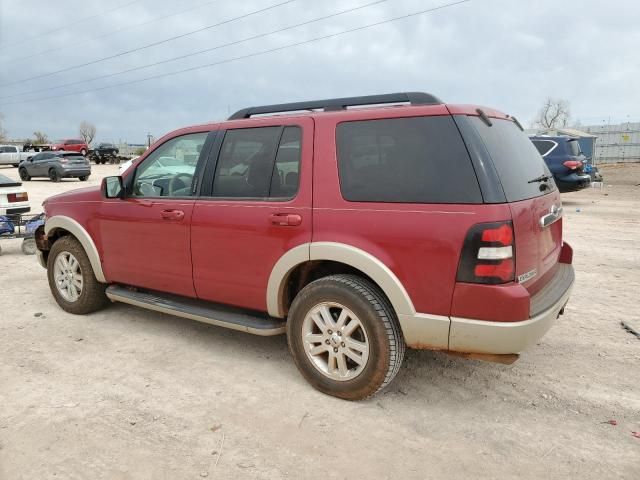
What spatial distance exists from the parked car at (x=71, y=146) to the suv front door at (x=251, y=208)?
3980 centimetres

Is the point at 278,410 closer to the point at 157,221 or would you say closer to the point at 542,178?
the point at 157,221

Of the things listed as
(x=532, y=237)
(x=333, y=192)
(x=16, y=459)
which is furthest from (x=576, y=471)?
(x=16, y=459)

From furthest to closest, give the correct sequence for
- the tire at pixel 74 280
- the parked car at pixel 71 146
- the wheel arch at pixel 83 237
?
the parked car at pixel 71 146 → the tire at pixel 74 280 → the wheel arch at pixel 83 237

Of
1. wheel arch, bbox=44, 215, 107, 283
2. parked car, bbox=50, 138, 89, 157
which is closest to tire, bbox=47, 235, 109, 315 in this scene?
wheel arch, bbox=44, 215, 107, 283

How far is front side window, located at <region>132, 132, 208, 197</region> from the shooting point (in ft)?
13.4

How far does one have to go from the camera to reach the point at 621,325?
457 cm

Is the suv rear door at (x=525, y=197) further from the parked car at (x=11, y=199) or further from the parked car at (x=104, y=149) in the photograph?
the parked car at (x=104, y=149)

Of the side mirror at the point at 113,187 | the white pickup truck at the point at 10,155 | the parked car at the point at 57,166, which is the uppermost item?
the white pickup truck at the point at 10,155

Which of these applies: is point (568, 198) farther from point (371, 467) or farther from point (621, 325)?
point (371, 467)

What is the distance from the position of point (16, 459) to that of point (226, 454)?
110 cm

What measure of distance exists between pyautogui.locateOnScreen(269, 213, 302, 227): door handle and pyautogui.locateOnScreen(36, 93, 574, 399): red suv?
0.01 metres

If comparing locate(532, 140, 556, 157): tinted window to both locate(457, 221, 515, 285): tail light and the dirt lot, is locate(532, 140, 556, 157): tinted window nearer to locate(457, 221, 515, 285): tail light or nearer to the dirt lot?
the dirt lot

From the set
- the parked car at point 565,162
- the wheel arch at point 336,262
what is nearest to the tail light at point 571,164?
the parked car at point 565,162

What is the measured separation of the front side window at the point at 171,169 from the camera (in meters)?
4.07
